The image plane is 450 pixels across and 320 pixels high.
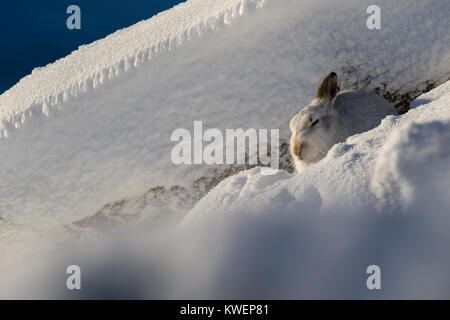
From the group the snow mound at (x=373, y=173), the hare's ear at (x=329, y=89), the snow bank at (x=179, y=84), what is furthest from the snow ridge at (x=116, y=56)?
the snow mound at (x=373, y=173)

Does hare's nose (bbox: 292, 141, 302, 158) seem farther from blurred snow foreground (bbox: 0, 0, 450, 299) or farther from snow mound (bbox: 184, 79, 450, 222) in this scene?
snow mound (bbox: 184, 79, 450, 222)

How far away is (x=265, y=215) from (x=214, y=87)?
47.9 inches

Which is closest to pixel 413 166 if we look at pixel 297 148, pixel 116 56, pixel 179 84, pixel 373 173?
pixel 373 173

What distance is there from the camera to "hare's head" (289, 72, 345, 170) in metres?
2.52

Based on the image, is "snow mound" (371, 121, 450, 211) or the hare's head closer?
"snow mound" (371, 121, 450, 211)

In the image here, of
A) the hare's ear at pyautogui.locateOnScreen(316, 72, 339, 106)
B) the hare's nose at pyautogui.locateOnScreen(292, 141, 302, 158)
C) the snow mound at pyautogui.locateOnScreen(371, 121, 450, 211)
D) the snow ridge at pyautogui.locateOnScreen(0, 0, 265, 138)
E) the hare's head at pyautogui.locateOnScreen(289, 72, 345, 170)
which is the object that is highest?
the snow ridge at pyautogui.locateOnScreen(0, 0, 265, 138)

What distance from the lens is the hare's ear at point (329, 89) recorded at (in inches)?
98.9

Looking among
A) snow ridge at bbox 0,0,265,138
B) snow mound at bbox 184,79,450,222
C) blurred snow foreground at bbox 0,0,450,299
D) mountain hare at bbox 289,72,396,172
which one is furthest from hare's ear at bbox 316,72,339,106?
snow mound at bbox 184,79,450,222

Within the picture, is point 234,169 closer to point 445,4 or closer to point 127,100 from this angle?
point 127,100

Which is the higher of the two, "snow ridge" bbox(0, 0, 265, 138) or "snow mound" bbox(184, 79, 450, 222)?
"snow ridge" bbox(0, 0, 265, 138)

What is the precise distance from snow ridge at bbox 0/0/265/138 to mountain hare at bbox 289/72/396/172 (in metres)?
0.53

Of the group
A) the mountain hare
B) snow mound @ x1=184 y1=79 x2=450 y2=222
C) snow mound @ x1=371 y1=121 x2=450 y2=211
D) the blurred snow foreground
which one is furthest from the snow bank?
snow mound @ x1=371 y1=121 x2=450 y2=211

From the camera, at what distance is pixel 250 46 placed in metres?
2.58

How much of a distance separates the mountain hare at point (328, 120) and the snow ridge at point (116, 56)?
1.75ft
